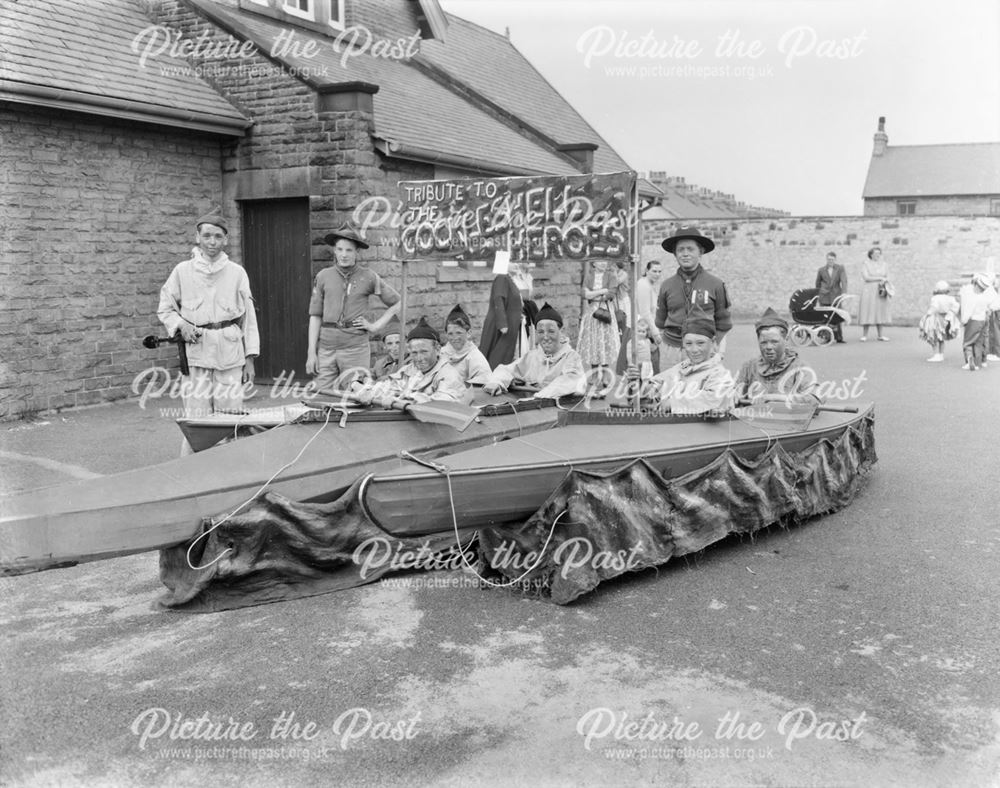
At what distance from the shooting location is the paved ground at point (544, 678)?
12.0ft

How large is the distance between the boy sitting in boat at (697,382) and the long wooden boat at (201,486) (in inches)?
46.8

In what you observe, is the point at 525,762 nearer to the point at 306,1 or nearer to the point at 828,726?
the point at 828,726

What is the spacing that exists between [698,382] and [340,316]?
337 centimetres

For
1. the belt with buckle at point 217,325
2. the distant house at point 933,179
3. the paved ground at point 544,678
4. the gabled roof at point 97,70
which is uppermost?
the distant house at point 933,179

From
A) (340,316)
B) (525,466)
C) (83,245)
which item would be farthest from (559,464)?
(83,245)

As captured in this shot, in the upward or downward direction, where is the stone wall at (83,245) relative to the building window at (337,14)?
downward

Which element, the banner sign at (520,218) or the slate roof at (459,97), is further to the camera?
the slate roof at (459,97)

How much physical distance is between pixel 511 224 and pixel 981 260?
2184 cm

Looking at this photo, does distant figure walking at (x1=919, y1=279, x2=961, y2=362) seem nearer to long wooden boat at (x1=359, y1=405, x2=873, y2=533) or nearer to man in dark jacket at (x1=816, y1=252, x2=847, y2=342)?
man in dark jacket at (x1=816, y1=252, x2=847, y2=342)

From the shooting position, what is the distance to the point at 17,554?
4398 millimetres

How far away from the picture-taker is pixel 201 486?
511 cm

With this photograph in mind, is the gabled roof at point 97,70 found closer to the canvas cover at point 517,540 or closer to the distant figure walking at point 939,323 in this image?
the canvas cover at point 517,540

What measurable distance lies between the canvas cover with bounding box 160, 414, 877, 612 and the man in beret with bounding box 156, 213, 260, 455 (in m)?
2.35

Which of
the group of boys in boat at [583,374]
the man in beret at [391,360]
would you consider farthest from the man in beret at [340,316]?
the group of boys in boat at [583,374]
